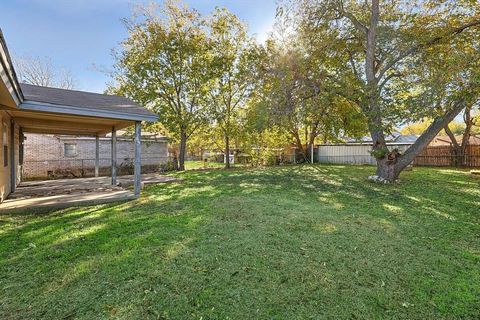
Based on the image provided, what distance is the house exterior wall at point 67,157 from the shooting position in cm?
1316

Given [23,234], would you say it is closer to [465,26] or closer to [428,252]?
[428,252]

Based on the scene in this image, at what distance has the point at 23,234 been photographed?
3.99 meters

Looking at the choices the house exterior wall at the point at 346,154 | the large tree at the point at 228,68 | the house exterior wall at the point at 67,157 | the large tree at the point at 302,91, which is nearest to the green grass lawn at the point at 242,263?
the large tree at the point at 302,91

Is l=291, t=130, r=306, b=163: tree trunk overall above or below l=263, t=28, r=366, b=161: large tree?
below

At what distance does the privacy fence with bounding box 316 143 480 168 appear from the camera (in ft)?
49.0

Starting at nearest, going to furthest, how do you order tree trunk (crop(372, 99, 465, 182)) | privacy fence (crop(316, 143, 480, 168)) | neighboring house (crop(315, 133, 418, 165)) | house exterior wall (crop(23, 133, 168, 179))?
tree trunk (crop(372, 99, 465, 182)) < house exterior wall (crop(23, 133, 168, 179)) < privacy fence (crop(316, 143, 480, 168)) < neighboring house (crop(315, 133, 418, 165))

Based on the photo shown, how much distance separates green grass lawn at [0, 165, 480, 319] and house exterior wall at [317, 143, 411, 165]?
12.8 meters

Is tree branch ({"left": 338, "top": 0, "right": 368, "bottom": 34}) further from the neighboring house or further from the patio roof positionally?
the neighboring house

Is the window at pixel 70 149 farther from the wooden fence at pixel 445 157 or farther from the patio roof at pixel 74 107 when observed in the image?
the wooden fence at pixel 445 157

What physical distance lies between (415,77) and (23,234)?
36.5 ft

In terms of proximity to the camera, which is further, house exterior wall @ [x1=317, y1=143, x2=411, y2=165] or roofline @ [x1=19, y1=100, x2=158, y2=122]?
house exterior wall @ [x1=317, y1=143, x2=411, y2=165]

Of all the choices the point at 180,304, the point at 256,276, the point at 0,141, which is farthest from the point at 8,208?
the point at 256,276

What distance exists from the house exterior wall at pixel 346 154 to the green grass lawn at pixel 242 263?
41.9ft

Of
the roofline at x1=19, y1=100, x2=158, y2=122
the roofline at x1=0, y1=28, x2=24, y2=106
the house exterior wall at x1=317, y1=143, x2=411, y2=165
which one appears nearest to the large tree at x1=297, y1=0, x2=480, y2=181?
the roofline at x1=19, y1=100, x2=158, y2=122
